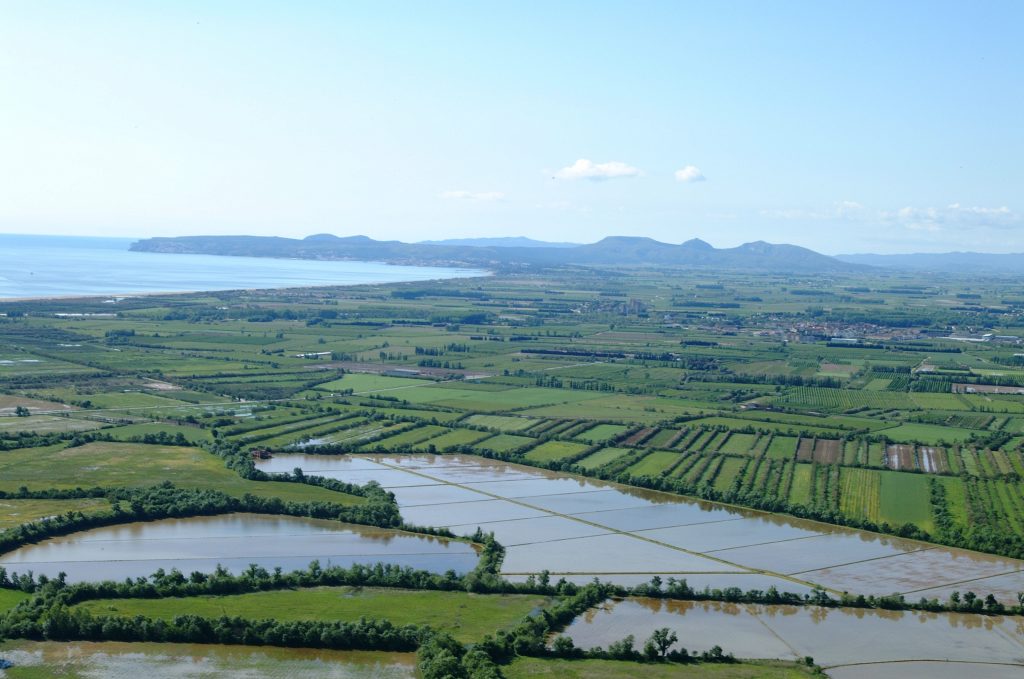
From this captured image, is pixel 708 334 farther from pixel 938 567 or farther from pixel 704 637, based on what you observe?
pixel 704 637

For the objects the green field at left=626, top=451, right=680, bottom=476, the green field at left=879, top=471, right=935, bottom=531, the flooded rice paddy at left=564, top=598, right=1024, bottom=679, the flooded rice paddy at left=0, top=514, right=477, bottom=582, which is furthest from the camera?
the green field at left=626, top=451, right=680, bottom=476

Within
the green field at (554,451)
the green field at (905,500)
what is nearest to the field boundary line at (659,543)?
the green field at (554,451)

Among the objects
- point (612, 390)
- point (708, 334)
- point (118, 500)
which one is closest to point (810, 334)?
point (708, 334)

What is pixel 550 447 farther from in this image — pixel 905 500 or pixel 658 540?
pixel 905 500

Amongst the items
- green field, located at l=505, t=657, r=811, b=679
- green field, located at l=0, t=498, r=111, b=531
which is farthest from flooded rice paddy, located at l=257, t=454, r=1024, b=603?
green field, located at l=0, t=498, r=111, b=531

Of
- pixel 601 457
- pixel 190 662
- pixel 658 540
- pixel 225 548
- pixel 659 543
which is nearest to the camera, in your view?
pixel 190 662

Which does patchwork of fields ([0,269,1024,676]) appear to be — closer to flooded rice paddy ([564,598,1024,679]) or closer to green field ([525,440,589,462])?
green field ([525,440,589,462])

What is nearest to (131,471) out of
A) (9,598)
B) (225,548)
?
(225,548)
